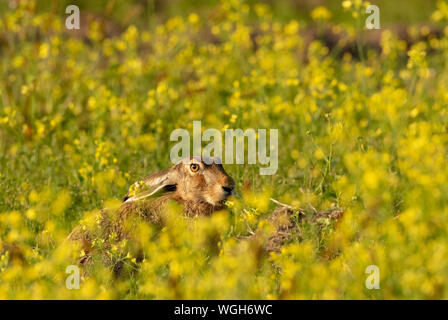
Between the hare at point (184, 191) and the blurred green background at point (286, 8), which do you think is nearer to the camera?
the hare at point (184, 191)

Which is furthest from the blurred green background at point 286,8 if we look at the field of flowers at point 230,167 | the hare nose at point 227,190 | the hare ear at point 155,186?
the hare nose at point 227,190

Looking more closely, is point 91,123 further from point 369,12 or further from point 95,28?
point 369,12

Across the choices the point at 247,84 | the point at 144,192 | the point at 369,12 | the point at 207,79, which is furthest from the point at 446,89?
the point at 144,192

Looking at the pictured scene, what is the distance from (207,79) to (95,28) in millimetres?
1480

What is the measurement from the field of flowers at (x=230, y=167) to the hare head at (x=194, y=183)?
195 millimetres

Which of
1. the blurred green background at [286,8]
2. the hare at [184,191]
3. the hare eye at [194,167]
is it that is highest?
the blurred green background at [286,8]

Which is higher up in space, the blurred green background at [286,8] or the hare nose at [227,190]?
the blurred green background at [286,8]

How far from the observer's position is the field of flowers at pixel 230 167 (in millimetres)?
4000

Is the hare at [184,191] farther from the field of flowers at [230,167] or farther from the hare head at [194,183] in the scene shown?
the field of flowers at [230,167]

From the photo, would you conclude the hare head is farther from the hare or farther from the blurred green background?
the blurred green background

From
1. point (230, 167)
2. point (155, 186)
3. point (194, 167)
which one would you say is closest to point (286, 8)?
point (230, 167)

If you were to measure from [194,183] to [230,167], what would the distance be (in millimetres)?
1129

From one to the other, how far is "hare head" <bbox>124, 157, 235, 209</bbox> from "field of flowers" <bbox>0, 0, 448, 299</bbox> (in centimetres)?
20
